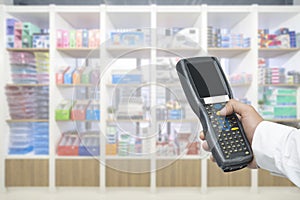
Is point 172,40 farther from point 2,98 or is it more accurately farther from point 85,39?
point 2,98

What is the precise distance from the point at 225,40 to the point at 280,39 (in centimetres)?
45

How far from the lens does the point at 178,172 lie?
7.55 feet

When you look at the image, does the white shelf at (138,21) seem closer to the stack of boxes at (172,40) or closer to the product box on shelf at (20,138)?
the product box on shelf at (20,138)

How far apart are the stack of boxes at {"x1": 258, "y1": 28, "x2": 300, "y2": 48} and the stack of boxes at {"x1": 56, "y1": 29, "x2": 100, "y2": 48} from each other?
134cm

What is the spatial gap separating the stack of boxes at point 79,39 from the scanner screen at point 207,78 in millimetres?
1877

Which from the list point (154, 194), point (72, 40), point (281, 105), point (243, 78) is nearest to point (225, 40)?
point (243, 78)

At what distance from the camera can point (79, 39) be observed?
2.31 meters

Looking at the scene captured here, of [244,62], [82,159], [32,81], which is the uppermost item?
[244,62]

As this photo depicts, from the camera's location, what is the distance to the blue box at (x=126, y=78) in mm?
520

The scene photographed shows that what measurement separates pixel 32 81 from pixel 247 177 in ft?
6.35

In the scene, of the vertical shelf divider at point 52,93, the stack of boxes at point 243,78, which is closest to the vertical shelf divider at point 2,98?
the vertical shelf divider at point 52,93

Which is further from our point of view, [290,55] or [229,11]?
[290,55]

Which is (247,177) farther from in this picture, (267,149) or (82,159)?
(267,149)

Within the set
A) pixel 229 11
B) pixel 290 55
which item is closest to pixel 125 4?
pixel 229 11
